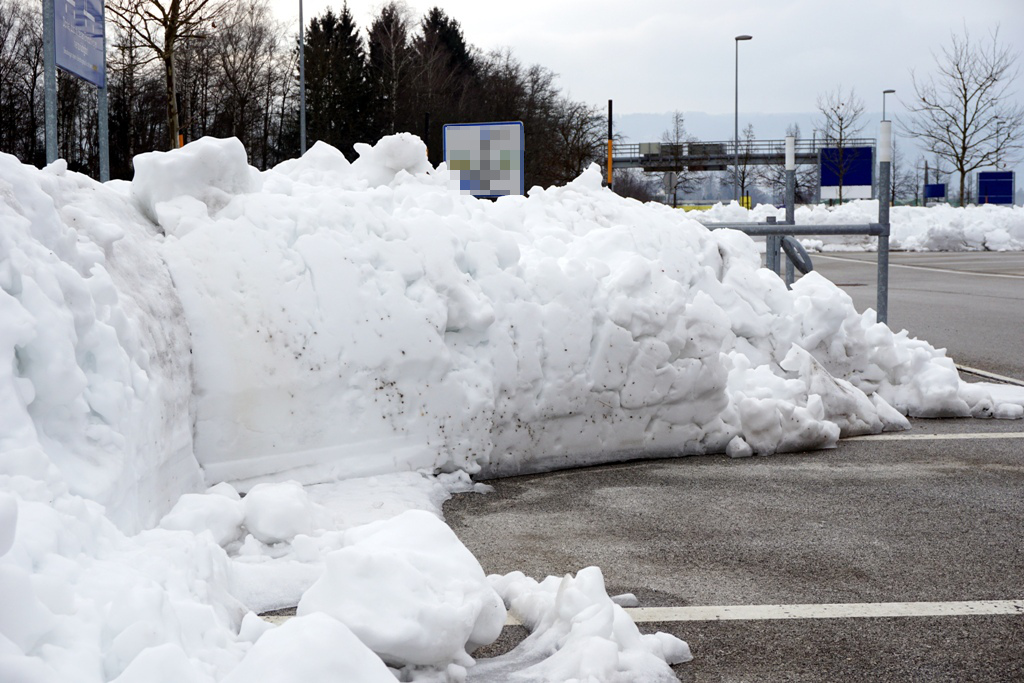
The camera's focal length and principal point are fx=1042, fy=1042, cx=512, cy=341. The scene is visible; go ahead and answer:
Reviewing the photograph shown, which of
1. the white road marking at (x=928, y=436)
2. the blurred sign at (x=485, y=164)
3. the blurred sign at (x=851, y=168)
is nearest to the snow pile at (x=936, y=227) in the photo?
the blurred sign at (x=851, y=168)

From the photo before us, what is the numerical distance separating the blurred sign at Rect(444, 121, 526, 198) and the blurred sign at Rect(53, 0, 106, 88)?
3269mm

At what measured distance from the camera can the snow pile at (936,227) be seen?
3200cm

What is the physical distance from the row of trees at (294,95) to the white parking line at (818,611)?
25.7 metres

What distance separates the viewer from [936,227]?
32.1 m

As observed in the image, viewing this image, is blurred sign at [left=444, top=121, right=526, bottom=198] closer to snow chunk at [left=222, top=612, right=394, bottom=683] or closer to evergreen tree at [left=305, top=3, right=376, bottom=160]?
snow chunk at [left=222, top=612, right=394, bottom=683]

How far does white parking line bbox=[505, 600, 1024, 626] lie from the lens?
3033 millimetres

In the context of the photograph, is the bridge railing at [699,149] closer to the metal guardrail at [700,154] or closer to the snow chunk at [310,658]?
the metal guardrail at [700,154]

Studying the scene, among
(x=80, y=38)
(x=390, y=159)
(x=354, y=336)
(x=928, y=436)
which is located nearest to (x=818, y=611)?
(x=354, y=336)

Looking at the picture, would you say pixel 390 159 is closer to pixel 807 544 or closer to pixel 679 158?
pixel 807 544

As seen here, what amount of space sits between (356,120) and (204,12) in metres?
17.9

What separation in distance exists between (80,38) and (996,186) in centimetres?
4948

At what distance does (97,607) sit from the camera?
82.9 inches

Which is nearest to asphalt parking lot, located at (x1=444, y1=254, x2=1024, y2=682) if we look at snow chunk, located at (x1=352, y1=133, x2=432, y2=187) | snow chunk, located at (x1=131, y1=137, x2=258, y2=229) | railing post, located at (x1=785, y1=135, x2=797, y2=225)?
snow chunk, located at (x1=131, y1=137, x2=258, y2=229)

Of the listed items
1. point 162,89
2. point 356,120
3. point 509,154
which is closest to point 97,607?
point 509,154
